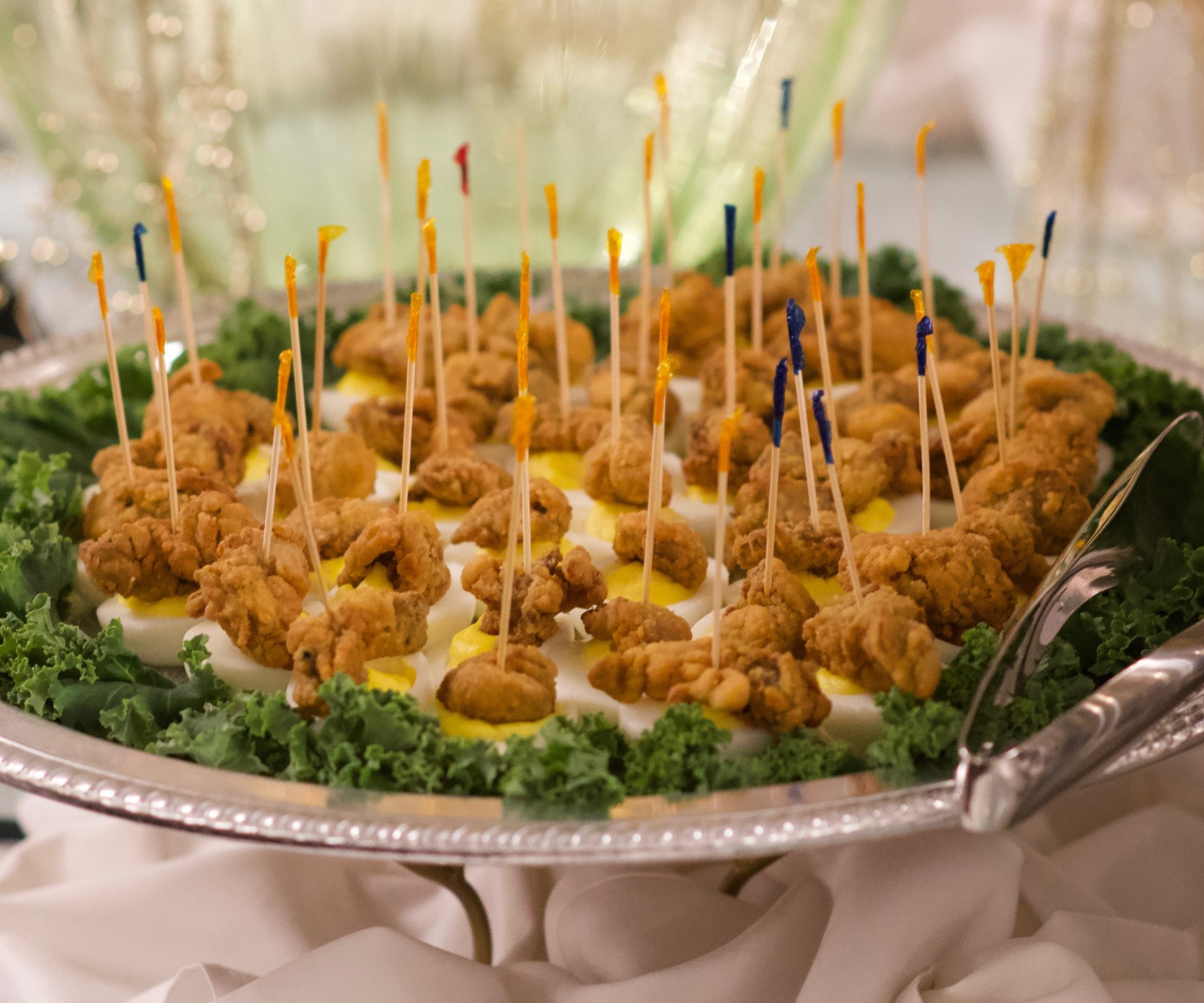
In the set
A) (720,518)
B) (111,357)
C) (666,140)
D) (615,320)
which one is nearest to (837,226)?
(666,140)

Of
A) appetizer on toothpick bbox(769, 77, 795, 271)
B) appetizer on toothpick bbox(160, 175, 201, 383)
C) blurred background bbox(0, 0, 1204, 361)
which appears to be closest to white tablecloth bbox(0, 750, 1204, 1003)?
appetizer on toothpick bbox(160, 175, 201, 383)

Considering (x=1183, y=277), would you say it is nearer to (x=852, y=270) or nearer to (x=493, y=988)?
(x=852, y=270)

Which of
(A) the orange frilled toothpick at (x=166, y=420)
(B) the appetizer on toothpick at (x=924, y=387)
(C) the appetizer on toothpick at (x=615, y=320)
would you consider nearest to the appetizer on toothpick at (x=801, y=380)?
(B) the appetizer on toothpick at (x=924, y=387)

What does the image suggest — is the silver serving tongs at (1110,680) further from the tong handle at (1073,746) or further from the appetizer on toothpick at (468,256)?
the appetizer on toothpick at (468,256)

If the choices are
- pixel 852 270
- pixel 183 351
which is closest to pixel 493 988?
pixel 183 351

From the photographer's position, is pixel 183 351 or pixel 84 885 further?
pixel 183 351

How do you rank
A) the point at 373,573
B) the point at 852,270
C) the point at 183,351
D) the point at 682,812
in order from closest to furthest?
the point at 682,812, the point at 373,573, the point at 183,351, the point at 852,270
